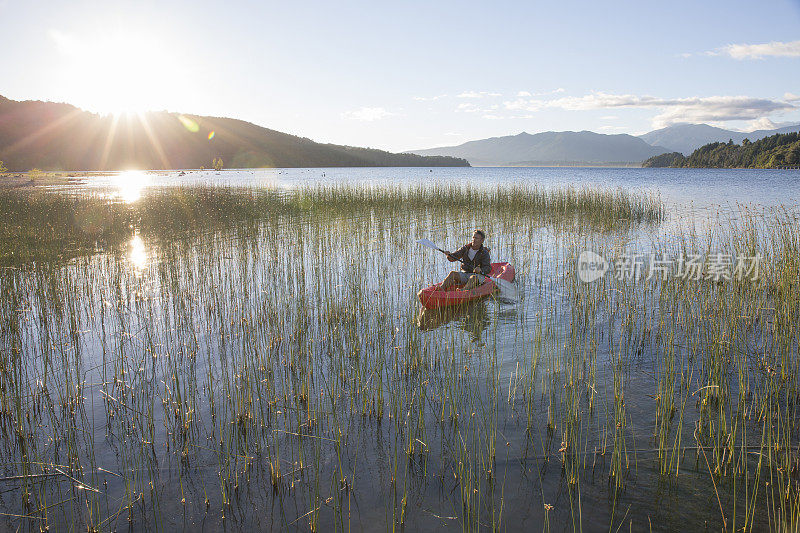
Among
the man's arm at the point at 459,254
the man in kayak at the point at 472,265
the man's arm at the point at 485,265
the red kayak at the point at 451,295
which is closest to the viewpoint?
the red kayak at the point at 451,295

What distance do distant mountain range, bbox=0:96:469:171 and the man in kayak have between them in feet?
231

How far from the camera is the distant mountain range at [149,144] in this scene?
71.8 metres

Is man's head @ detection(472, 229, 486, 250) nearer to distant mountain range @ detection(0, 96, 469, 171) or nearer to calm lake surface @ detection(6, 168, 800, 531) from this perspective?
calm lake surface @ detection(6, 168, 800, 531)

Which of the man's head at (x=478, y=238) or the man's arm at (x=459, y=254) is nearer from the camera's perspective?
the man's head at (x=478, y=238)

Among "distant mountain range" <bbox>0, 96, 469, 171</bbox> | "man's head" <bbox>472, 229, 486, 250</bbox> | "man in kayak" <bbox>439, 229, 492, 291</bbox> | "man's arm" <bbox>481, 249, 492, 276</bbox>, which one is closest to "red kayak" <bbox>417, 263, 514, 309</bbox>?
"man in kayak" <bbox>439, 229, 492, 291</bbox>

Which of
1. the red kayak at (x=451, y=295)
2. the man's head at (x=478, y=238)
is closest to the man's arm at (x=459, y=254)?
the man's head at (x=478, y=238)

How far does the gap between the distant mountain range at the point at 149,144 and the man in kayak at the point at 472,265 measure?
7046 cm

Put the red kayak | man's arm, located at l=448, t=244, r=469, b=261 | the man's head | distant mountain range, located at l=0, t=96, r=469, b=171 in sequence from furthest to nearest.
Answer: distant mountain range, located at l=0, t=96, r=469, b=171, man's arm, located at l=448, t=244, r=469, b=261, the man's head, the red kayak

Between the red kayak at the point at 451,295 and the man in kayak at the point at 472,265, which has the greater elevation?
the man in kayak at the point at 472,265

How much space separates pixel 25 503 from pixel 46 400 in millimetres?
1543

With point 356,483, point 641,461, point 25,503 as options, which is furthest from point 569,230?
point 25,503

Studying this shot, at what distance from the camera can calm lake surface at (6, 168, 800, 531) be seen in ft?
10.4

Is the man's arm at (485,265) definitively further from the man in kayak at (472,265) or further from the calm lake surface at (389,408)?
the calm lake surface at (389,408)

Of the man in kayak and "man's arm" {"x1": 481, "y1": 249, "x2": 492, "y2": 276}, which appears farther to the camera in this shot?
"man's arm" {"x1": 481, "y1": 249, "x2": 492, "y2": 276}
